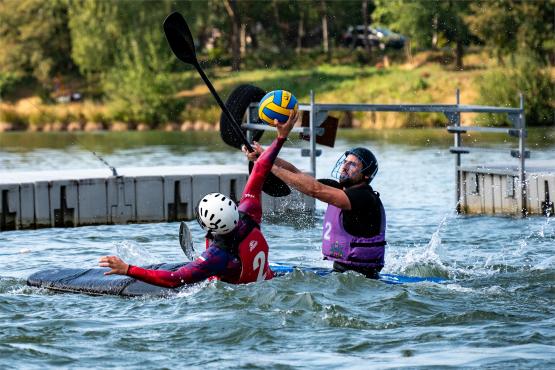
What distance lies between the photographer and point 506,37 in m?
62.5

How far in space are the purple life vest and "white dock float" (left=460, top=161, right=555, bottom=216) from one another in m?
7.59

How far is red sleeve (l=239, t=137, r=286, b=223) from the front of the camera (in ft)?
36.7

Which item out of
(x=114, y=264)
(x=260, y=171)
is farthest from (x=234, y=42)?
(x=114, y=264)

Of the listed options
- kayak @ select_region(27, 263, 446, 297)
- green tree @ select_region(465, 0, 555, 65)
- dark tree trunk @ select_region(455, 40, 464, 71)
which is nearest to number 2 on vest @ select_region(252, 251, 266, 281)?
kayak @ select_region(27, 263, 446, 297)

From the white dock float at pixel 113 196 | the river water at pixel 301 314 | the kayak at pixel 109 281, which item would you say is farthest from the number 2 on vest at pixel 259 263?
the white dock float at pixel 113 196

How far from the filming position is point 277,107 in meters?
11.8

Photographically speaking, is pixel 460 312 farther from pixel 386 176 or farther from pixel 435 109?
pixel 386 176

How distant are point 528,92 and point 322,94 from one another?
40.8 ft

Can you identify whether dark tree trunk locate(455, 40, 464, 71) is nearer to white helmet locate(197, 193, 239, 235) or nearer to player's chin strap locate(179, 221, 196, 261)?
player's chin strap locate(179, 221, 196, 261)

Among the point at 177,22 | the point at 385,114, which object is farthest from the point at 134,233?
the point at 385,114

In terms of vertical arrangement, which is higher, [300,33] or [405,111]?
[300,33]

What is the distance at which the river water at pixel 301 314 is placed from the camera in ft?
32.1

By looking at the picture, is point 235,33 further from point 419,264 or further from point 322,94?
point 419,264

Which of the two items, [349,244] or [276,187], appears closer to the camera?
[349,244]
